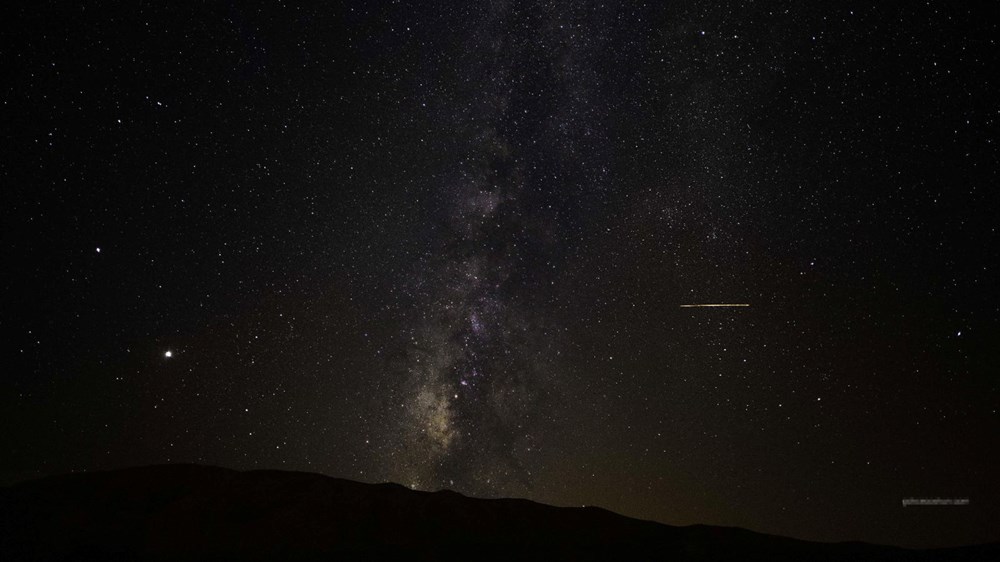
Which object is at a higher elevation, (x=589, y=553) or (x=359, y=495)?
(x=359, y=495)

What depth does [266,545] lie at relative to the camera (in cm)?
1677

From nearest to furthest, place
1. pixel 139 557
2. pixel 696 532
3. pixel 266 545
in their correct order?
pixel 139 557 < pixel 266 545 < pixel 696 532

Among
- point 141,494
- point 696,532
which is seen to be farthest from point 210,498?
point 696,532

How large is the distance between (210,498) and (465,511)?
Result: 769 centimetres

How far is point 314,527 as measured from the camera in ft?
58.2

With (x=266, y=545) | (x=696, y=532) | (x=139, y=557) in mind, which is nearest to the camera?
(x=139, y=557)

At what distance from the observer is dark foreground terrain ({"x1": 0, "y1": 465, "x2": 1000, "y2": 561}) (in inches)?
639

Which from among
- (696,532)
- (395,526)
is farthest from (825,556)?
(395,526)

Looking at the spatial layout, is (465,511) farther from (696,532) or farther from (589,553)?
(696,532)

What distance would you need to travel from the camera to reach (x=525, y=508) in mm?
20250

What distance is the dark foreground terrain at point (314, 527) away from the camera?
16219 millimetres

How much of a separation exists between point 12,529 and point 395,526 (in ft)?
32.4

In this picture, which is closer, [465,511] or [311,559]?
Answer: [311,559]

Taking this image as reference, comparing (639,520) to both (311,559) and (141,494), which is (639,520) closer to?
(311,559)
